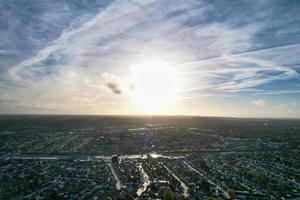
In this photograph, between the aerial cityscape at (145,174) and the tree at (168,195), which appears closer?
the tree at (168,195)

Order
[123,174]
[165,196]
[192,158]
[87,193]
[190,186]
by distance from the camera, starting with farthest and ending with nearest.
Answer: [192,158] → [123,174] → [190,186] → [87,193] → [165,196]

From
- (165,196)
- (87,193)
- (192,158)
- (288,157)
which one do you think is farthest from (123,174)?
(288,157)

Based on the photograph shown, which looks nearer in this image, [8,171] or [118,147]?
[8,171]

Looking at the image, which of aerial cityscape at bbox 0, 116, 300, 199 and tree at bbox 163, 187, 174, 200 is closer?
tree at bbox 163, 187, 174, 200

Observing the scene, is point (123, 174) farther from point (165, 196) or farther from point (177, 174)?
point (165, 196)

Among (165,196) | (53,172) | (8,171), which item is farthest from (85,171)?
(165,196)

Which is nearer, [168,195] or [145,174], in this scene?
[168,195]

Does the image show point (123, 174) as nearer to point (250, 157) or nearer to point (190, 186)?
point (190, 186)

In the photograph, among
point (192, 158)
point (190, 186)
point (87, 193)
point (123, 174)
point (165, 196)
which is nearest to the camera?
point (165, 196)

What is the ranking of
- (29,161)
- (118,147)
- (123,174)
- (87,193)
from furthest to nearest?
1. (118,147)
2. (29,161)
3. (123,174)
4. (87,193)
